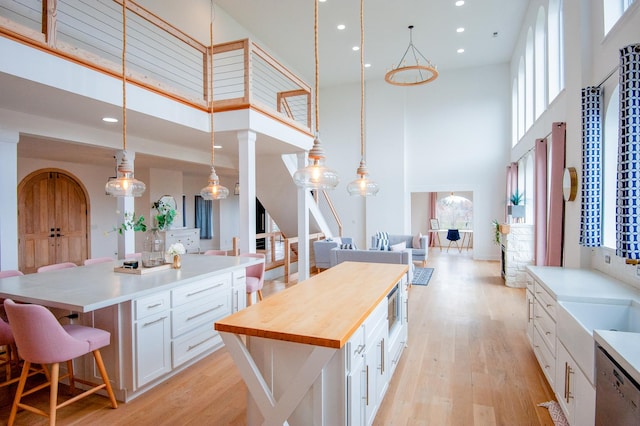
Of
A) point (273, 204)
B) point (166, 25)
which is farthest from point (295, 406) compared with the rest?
point (273, 204)

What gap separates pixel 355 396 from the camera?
6.42 ft

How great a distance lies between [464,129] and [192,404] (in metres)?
10.1

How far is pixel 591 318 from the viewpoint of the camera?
8.30 ft

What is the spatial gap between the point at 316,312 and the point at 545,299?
2.12m

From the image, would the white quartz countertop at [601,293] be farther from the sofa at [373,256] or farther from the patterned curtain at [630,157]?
the sofa at [373,256]

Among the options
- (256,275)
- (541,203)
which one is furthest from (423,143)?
(256,275)

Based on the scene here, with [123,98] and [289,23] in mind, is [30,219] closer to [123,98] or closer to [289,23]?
[123,98]

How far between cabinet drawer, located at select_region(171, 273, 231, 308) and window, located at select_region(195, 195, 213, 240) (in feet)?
26.8

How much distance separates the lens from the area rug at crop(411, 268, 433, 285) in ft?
23.6

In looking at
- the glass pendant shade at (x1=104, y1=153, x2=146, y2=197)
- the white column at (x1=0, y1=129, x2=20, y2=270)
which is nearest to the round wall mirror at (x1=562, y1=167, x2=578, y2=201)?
the glass pendant shade at (x1=104, y1=153, x2=146, y2=197)

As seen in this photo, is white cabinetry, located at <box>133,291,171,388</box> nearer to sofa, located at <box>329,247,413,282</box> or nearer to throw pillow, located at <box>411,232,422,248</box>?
sofa, located at <box>329,247,413,282</box>

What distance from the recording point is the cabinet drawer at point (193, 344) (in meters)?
3.22

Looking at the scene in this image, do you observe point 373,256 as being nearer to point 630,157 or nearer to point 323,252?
point 323,252

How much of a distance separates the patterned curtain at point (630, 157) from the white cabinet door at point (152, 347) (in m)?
3.59
